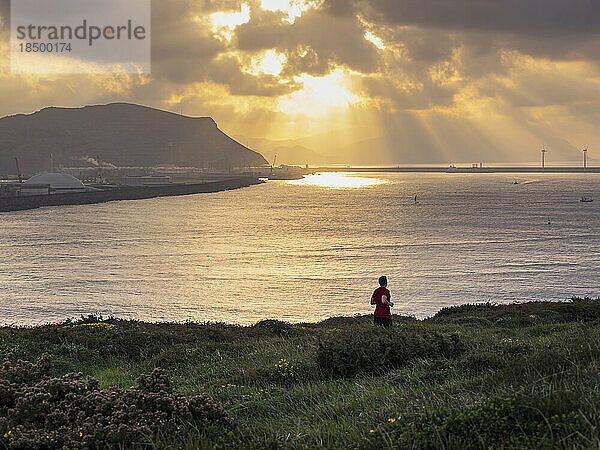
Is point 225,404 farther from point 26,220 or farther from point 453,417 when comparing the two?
point 26,220

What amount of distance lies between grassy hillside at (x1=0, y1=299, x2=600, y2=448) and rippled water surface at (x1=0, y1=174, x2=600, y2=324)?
24305mm

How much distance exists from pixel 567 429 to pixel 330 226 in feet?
327

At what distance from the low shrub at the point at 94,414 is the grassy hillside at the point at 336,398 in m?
0.02

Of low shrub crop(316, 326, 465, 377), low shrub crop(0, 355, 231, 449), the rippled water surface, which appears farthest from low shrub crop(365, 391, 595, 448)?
the rippled water surface

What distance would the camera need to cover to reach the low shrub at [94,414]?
6824 millimetres

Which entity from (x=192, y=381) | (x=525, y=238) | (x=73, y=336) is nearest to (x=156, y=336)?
(x=73, y=336)

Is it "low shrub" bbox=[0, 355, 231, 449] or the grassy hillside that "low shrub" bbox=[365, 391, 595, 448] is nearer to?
the grassy hillside

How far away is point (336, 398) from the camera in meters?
8.90

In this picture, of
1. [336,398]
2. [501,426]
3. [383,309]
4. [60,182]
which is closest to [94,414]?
[336,398]

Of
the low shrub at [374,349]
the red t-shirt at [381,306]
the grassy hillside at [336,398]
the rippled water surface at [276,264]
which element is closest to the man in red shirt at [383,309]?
the red t-shirt at [381,306]

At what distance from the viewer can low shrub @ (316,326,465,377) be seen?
1113 cm

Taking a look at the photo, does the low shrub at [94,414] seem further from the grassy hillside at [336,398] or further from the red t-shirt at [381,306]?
the red t-shirt at [381,306]

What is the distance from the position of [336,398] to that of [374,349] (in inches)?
105

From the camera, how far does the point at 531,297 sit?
43.2m
